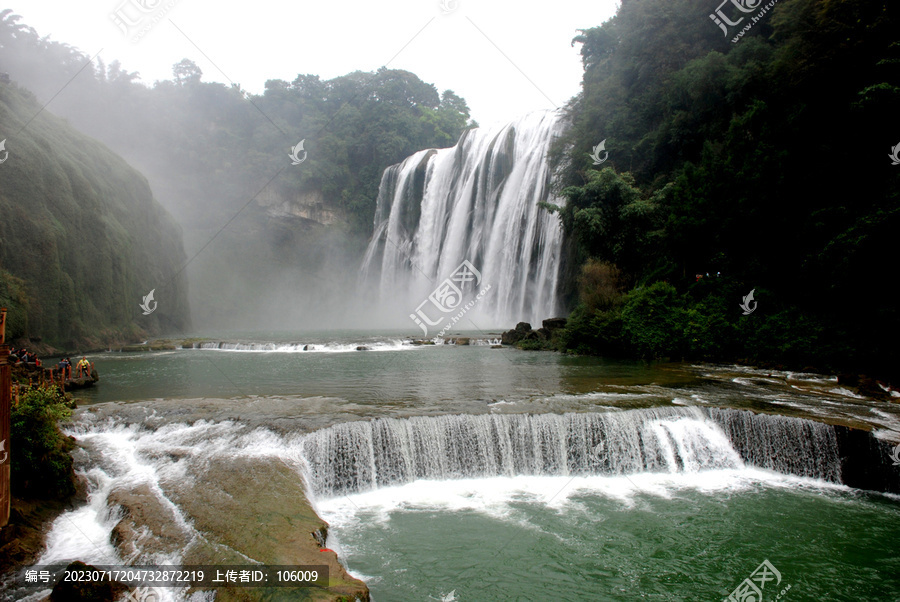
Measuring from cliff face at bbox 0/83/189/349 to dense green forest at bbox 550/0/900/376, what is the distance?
2146 centimetres

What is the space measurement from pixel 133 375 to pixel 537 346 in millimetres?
14575

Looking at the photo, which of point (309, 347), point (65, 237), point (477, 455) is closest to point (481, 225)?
point (309, 347)

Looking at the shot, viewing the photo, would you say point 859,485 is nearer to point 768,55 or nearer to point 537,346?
point 537,346

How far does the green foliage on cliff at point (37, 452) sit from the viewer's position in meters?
6.27

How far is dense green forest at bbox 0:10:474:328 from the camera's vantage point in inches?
2088

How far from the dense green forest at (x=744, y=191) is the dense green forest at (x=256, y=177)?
32.5 m

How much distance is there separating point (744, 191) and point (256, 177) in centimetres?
4958

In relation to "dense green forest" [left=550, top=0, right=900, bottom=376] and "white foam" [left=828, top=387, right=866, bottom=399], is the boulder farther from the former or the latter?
"white foam" [left=828, top=387, right=866, bottom=399]

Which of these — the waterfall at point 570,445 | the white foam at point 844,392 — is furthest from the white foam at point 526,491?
the white foam at point 844,392

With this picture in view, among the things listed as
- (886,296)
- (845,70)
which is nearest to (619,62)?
(845,70)

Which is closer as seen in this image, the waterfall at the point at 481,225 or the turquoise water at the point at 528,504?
the turquoise water at the point at 528,504

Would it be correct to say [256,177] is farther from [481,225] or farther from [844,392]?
[844,392]

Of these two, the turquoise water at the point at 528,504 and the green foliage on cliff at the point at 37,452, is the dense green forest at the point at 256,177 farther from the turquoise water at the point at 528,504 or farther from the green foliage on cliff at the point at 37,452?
the green foliage on cliff at the point at 37,452

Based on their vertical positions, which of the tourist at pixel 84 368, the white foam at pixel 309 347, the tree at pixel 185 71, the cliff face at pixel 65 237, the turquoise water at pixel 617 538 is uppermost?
the tree at pixel 185 71
